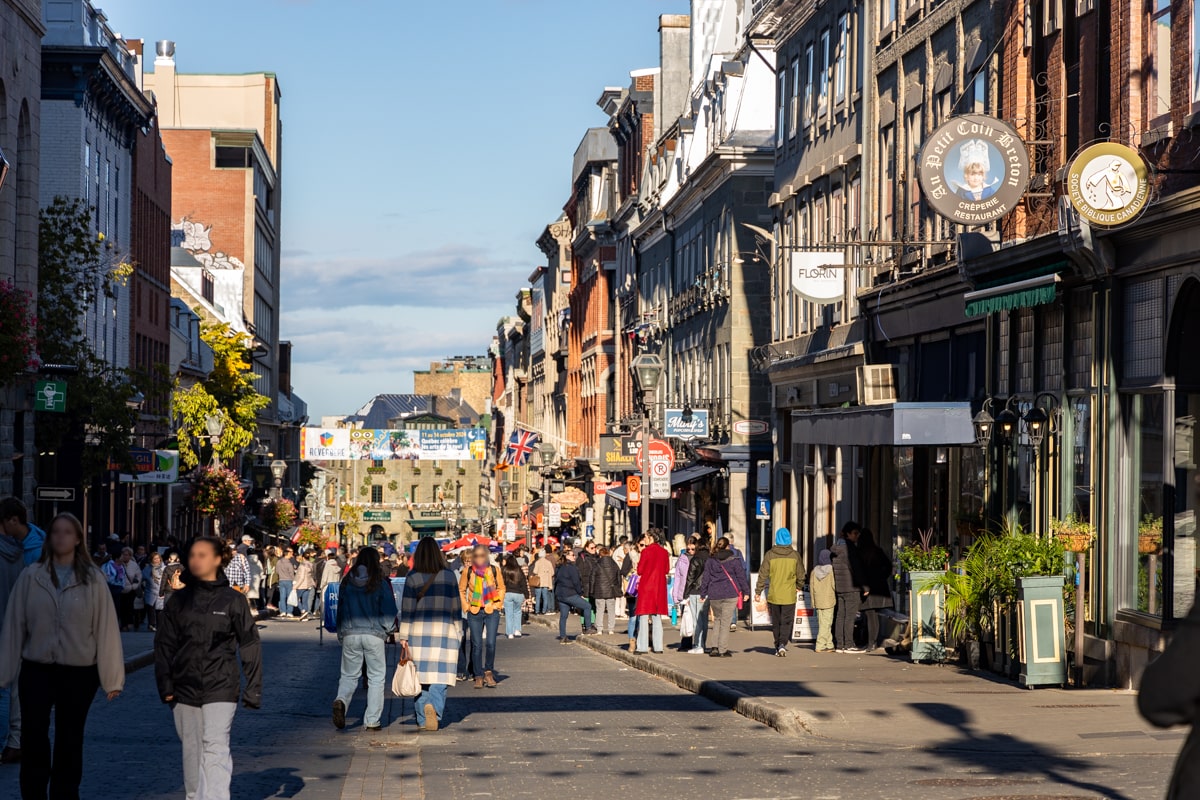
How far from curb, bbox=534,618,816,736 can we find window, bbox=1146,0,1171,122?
6801 millimetres

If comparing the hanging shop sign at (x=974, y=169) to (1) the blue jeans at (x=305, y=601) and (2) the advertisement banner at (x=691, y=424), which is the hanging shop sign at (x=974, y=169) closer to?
(2) the advertisement banner at (x=691, y=424)

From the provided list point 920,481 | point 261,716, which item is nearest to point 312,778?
point 261,716

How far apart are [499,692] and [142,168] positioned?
41.6 metres

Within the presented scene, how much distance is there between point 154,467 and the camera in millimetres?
42000

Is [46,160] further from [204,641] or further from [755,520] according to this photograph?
[204,641]

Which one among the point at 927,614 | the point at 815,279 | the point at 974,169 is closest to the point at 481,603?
the point at 927,614

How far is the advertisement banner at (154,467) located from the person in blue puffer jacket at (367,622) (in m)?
23.9

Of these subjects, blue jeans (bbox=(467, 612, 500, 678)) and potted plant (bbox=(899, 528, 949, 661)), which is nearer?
blue jeans (bbox=(467, 612, 500, 678))

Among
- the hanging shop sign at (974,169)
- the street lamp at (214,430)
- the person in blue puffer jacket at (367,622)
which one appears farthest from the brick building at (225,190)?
the person in blue puffer jacket at (367,622)

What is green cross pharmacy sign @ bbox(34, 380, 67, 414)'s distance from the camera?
107ft

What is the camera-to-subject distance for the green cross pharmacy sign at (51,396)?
3250 centimetres

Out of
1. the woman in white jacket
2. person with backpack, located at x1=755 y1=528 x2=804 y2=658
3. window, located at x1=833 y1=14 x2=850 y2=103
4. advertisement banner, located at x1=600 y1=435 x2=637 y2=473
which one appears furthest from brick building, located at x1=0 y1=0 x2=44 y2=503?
the woman in white jacket

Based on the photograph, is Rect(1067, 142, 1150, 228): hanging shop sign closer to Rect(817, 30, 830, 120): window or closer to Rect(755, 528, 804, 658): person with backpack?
Rect(755, 528, 804, 658): person with backpack

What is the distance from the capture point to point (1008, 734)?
14164 millimetres
